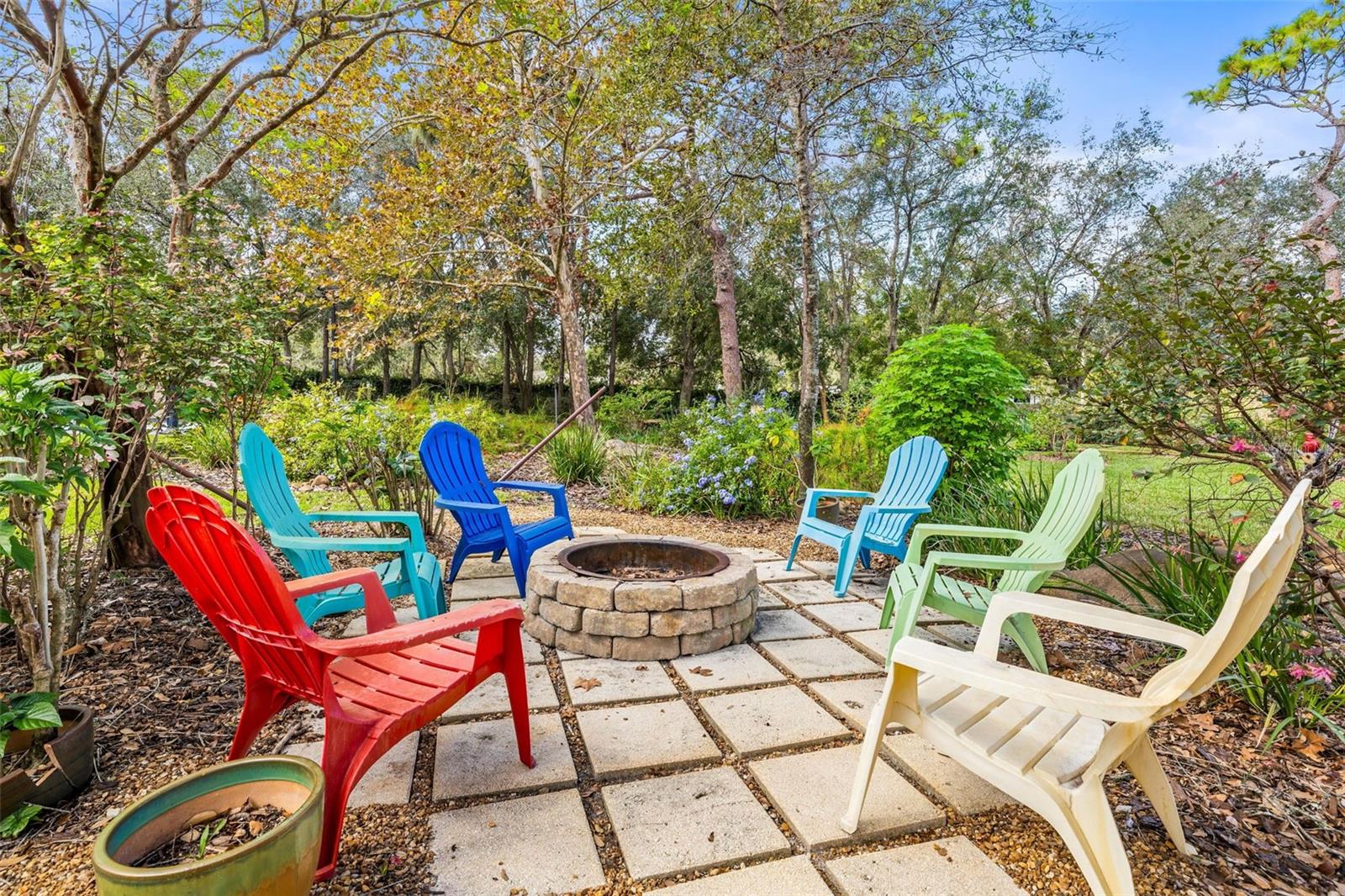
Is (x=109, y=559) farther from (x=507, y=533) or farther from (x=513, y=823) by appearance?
(x=513, y=823)

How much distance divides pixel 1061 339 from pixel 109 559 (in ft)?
17.2

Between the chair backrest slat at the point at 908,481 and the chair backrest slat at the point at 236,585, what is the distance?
9.61 feet

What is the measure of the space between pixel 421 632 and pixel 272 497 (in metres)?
1.61

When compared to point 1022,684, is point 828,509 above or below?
below

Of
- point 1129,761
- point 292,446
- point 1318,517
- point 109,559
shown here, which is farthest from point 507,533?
point 292,446

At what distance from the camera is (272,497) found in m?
2.62

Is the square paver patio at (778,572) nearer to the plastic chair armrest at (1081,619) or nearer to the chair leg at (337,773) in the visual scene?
the plastic chair armrest at (1081,619)

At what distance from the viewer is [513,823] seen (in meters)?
1.57

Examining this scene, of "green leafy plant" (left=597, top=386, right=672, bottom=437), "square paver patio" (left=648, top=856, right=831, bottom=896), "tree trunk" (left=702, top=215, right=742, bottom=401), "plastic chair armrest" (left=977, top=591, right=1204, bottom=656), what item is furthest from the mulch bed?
"tree trunk" (left=702, top=215, right=742, bottom=401)

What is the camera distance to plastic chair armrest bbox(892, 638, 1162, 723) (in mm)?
1203

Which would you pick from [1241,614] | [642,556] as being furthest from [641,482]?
[1241,614]

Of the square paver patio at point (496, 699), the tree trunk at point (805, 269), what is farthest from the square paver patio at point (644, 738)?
the tree trunk at point (805, 269)

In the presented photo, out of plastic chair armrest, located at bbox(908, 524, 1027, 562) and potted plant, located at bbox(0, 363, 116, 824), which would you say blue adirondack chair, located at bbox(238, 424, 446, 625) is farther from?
plastic chair armrest, located at bbox(908, 524, 1027, 562)

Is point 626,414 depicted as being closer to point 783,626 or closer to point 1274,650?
point 783,626
